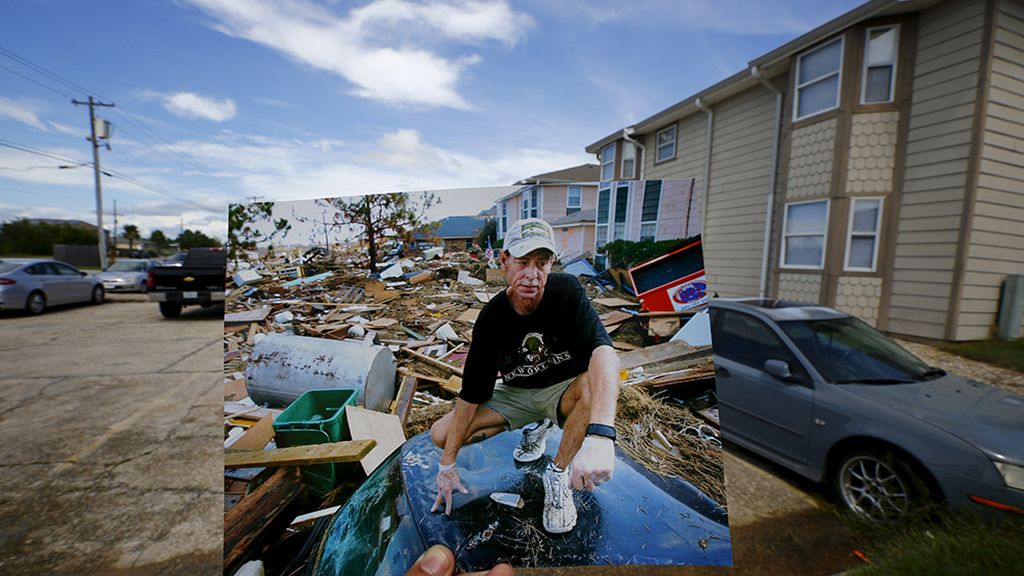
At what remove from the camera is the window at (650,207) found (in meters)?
1.52

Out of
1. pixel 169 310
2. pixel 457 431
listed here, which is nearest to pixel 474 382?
pixel 457 431

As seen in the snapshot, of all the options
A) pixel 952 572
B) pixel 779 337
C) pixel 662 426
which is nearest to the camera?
pixel 662 426

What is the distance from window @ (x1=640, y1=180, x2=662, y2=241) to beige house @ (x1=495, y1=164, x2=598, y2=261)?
209mm

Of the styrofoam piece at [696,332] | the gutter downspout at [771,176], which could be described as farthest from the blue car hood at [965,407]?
the styrofoam piece at [696,332]

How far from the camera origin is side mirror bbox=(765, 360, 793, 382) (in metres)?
2.32

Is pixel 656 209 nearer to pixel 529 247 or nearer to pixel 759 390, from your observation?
pixel 529 247

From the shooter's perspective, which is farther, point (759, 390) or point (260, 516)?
point (759, 390)

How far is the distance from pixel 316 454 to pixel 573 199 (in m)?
1.42

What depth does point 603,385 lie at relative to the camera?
1388mm

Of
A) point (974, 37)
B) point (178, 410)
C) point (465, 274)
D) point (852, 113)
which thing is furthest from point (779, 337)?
point (178, 410)

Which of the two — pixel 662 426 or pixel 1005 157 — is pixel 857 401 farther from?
pixel 1005 157

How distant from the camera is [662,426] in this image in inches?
58.5

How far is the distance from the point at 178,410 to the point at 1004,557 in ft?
22.1

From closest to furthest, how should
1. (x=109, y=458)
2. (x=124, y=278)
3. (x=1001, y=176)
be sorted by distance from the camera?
(x=1001, y=176) → (x=109, y=458) → (x=124, y=278)
